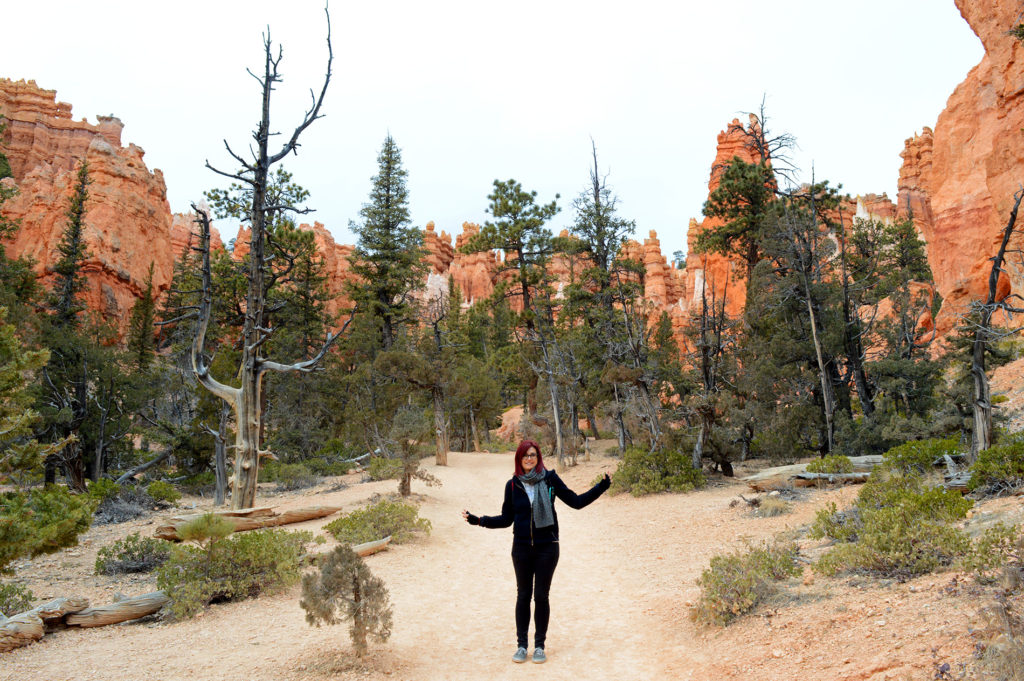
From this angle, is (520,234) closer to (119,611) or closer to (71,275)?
(119,611)

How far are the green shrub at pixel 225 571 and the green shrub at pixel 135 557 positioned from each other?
191cm

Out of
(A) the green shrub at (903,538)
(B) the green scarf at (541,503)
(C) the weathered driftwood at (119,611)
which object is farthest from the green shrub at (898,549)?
(C) the weathered driftwood at (119,611)

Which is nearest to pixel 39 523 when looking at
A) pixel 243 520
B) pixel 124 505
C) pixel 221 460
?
pixel 243 520

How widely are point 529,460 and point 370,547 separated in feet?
15.9

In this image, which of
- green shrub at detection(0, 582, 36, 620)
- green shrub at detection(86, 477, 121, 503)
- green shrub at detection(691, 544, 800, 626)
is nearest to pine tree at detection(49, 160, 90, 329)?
green shrub at detection(86, 477, 121, 503)

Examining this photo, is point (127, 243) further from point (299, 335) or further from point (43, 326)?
point (43, 326)

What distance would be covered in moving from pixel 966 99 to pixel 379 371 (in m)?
32.2

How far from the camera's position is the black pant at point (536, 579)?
174 inches

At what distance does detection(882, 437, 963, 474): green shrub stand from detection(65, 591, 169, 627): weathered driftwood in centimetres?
1086

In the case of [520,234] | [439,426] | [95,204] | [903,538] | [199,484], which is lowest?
[199,484]

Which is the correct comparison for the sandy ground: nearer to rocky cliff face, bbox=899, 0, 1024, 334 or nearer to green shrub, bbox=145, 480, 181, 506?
green shrub, bbox=145, 480, 181, 506

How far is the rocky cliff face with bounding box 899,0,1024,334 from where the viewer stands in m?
22.9

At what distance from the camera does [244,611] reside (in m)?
6.12

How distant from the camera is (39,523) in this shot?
20.1 feet
